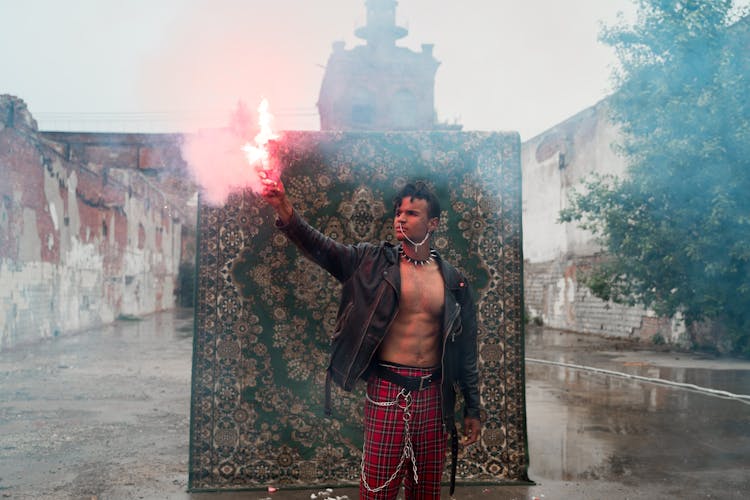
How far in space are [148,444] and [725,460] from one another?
557 cm

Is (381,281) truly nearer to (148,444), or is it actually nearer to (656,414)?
(148,444)

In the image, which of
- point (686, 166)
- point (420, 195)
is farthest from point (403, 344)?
point (686, 166)

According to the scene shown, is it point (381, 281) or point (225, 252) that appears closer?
point (381, 281)

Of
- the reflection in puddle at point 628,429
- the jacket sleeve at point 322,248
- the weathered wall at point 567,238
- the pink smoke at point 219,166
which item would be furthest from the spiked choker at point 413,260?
the weathered wall at point 567,238

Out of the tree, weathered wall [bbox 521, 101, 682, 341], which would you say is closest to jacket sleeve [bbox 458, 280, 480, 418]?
the tree

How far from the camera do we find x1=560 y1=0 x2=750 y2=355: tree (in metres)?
13.2

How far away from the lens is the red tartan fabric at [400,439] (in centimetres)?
325

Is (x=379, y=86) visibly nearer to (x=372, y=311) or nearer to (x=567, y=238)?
(x=567, y=238)

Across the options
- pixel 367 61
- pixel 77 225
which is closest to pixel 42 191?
pixel 77 225

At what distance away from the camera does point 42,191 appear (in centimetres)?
1631

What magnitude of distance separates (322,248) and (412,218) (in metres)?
0.50

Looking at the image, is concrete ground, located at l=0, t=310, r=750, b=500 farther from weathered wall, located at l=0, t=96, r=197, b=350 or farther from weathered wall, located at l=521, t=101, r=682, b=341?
weathered wall, located at l=521, t=101, r=682, b=341

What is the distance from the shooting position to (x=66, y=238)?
18156 millimetres

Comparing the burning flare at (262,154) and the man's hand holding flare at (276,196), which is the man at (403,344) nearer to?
the man's hand holding flare at (276,196)
